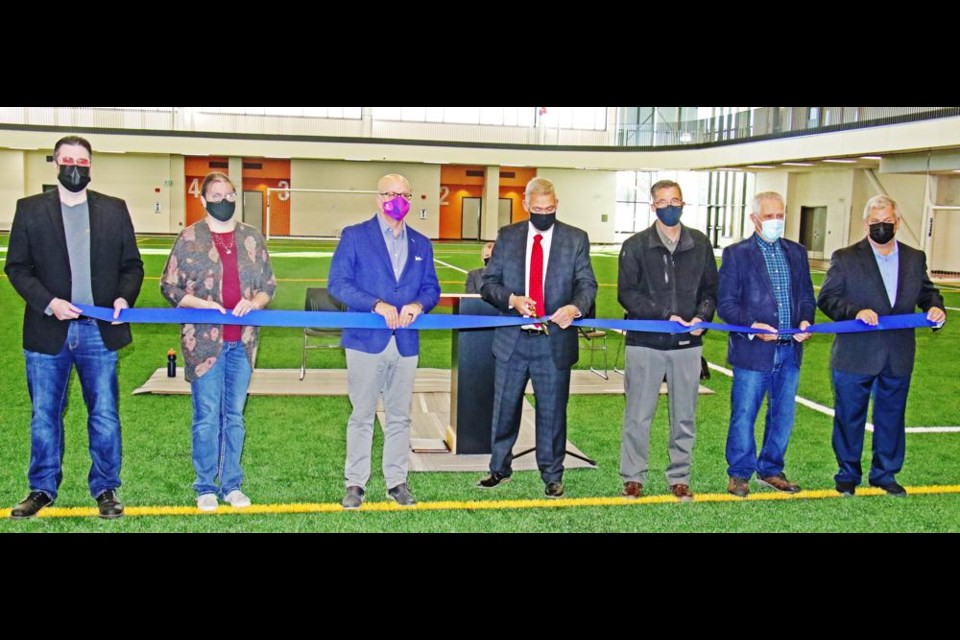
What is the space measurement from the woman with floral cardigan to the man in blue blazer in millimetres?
547

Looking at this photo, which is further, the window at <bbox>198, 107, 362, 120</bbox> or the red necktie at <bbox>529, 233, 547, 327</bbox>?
the window at <bbox>198, 107, 362, 120</bbox>

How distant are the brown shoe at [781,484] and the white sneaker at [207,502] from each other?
3738mm

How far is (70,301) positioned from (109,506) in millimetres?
1244

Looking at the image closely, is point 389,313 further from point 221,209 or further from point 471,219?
point 471,219

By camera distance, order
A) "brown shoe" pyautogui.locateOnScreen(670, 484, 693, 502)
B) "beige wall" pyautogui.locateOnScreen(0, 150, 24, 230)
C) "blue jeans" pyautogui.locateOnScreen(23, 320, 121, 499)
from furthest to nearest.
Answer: "beige wall" pyautogui.locateOnScreen(0, 150, 24, 230) < "brown shoe" pyautogui.locateOnScreen(670, 484, 693, 502) < "blue jeans" pyautogui.locateOnScreen(23, 320, 121, 499)

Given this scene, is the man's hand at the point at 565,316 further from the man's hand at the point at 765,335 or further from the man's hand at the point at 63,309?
the man's hand at the point at 63,309

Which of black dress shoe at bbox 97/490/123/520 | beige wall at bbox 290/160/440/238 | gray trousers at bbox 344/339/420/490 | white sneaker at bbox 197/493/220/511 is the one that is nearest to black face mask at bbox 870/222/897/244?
gray trousers at bbox 344/339/420/490

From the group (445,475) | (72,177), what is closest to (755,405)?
(445,475)

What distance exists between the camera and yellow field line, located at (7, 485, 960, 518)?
5559 mm

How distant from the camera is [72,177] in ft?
16.9

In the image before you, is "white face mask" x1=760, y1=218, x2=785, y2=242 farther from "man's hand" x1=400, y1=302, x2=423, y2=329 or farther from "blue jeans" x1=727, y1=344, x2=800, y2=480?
"man's hand" x1=400, y1=302, x2=423, y2=329

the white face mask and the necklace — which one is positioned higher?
the white face mask

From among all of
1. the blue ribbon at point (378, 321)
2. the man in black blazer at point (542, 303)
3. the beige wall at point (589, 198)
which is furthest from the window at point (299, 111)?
the man in black blazer at point (542, 303)

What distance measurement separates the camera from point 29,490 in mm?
6020
